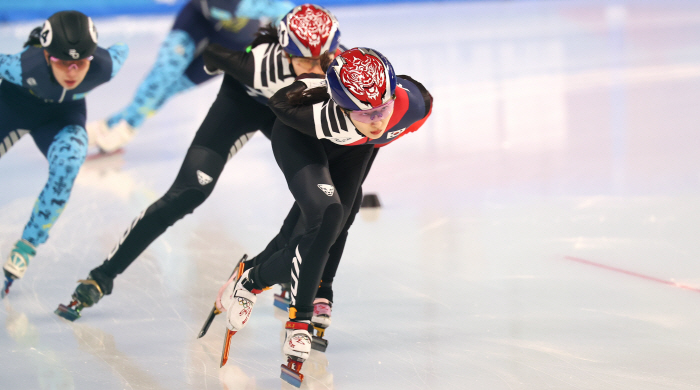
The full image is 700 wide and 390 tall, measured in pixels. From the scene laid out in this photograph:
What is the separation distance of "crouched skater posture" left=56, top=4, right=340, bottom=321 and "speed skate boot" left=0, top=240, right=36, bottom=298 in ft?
1.07

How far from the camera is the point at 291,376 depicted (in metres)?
2.53

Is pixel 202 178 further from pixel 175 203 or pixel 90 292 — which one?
pixel 90 292

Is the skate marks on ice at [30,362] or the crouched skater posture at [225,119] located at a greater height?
the crouched skater posture at [225,119]

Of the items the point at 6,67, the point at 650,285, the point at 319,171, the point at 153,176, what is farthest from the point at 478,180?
the point at 6,67

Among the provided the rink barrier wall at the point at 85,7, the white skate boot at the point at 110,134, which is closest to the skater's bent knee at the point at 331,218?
the white skate boot at the point at 110,134

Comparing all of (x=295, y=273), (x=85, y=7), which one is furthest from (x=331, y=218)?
(x=85, y=7)

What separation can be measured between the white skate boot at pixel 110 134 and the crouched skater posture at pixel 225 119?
277 centimetres

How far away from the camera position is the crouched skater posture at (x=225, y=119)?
288cm

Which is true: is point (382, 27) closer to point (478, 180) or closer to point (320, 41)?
point (478, 180)

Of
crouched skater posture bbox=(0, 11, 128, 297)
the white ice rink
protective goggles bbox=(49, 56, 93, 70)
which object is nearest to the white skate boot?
the white ice rink

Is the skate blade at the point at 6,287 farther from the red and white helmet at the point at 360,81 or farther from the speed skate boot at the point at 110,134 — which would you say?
the speed skate boot at the point at 110,134

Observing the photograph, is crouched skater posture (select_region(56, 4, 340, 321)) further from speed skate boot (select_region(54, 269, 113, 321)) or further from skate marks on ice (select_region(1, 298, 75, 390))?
skate marks on ice (select_region(1, 298, 75, 390))

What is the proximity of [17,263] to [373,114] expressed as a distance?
73.4 inches

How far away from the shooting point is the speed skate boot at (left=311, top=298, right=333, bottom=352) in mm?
2805
